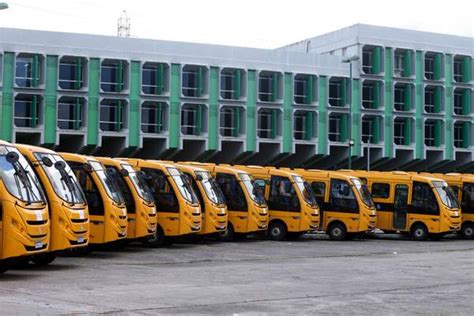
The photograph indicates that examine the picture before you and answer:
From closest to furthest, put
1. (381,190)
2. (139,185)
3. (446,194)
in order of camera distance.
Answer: (139,185)
(446,194)
(381,190)

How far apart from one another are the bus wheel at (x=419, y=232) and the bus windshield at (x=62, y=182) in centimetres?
1669

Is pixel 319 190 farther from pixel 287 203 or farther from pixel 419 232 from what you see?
pixel 419 232

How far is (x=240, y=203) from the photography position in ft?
92.4

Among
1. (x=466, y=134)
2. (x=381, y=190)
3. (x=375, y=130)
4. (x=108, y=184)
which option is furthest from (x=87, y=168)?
(x=466, y=134)

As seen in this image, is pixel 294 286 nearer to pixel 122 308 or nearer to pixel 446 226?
pixel 122 308

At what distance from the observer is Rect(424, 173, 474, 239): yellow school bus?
32.8 m

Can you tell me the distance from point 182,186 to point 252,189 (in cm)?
398

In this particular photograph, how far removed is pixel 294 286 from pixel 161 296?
2845 millimetres

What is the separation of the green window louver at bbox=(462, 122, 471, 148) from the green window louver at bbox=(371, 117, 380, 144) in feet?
24.9

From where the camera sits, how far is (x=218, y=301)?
1231 cm

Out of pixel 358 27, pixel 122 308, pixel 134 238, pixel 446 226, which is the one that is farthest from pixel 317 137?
pixel 122 308

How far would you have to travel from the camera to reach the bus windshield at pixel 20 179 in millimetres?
15335

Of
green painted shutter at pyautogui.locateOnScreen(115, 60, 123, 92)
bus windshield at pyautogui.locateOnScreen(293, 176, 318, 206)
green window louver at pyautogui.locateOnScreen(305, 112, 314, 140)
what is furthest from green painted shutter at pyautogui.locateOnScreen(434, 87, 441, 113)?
bus windshield at pyautogui.locateOnScreen(293, 176, 318, 206)

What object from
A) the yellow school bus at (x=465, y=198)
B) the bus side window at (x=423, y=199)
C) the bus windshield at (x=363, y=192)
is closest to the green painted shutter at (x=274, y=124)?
the yellow school bus at (x=465, y=198)
